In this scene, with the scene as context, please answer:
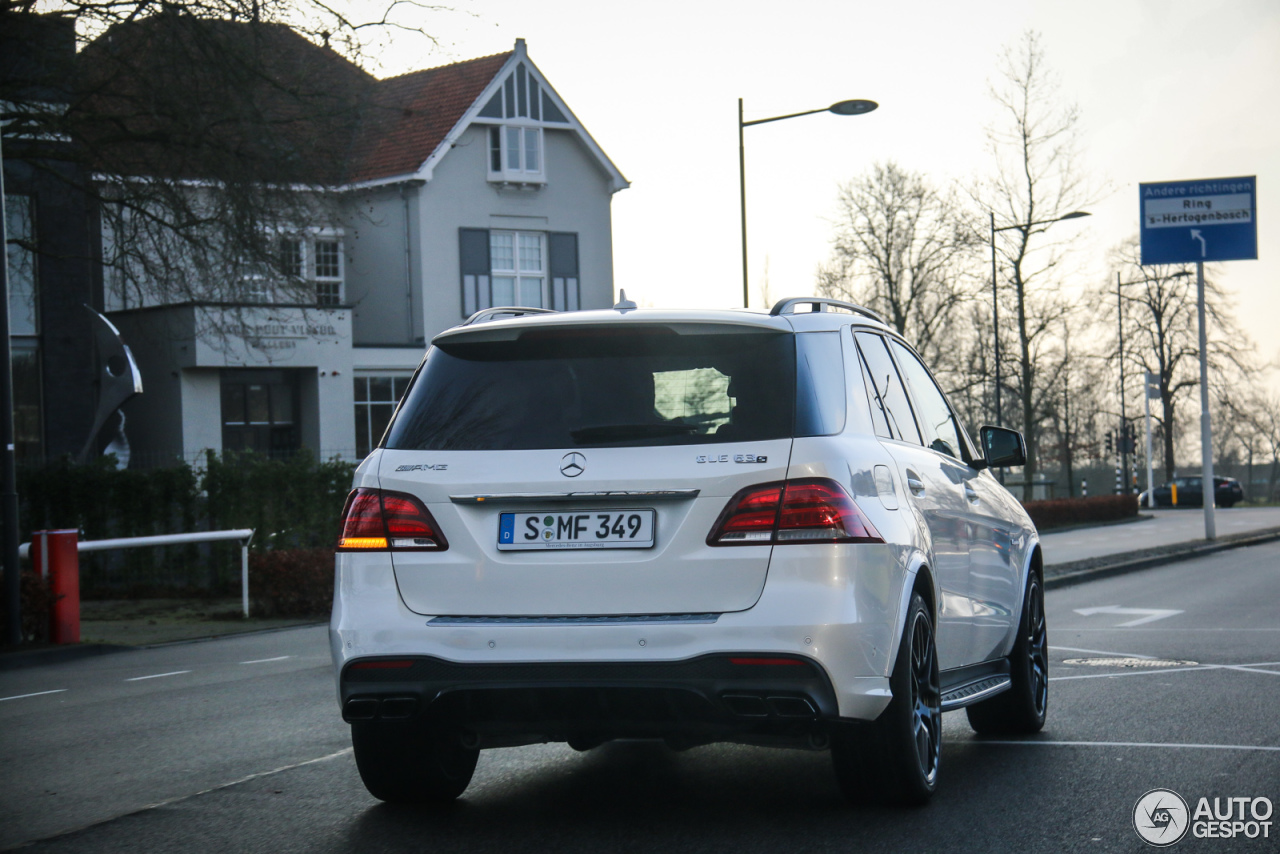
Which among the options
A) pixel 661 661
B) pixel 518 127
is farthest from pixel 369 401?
pixel 661 661

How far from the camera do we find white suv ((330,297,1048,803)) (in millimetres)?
4793

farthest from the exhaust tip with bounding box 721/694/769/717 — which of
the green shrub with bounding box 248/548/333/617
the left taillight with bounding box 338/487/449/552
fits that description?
the green shrub with bounding box 248/548/333/617

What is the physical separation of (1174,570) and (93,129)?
15438 millimetres

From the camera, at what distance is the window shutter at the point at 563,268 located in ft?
154

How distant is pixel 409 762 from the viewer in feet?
18.6

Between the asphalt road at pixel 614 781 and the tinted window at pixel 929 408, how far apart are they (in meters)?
1.40

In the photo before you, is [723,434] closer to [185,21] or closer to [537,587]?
[537,587]

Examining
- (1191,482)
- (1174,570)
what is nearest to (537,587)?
(1174,570)

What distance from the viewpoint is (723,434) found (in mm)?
4996

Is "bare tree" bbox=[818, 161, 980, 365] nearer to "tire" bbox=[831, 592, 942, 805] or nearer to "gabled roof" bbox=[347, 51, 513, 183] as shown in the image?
"gabled roof" bbox=[347, 51, 513, 183]

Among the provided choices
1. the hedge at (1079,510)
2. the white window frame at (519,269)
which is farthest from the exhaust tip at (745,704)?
the white window frame at (519,269)

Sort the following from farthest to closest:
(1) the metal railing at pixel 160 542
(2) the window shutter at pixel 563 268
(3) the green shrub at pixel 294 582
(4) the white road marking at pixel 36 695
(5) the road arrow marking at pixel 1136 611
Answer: (2) the window shutter at pixel 563 268, (3) the green shrub at pixel 294 582, (1) the metal railing at pixel 160 542, (5) the road arrow marking at pixel 1136 611, (4) the white road marking at pixel 36 695

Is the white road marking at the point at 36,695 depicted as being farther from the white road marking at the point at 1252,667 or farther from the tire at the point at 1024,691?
the white road marking at the point at 1252,667

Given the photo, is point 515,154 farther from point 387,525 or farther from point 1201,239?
point 387,525
